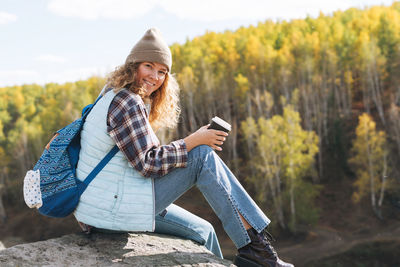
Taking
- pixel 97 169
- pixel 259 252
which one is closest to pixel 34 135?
pixel 97 169

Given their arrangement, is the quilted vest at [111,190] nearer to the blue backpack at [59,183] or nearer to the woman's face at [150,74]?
the blue backpack at [59,183]

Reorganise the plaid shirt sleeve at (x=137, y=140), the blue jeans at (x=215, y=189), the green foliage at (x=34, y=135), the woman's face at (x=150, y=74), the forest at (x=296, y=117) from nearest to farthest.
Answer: the plaid shirt sleeve at (x=137, y=140), the blue jeans at (x=215, y=189), the woman's face at (x=150, y=74), the forest at (x=296, y=117), the green foliage at (x=34, y=135)

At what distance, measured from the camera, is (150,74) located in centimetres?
279

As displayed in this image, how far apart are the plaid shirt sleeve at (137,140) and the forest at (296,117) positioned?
21.5m

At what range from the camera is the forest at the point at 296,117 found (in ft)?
80.2

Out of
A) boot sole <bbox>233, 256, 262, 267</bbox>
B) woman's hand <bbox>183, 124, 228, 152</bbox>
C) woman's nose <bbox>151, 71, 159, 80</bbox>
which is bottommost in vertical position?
boot sole <bbox>233, 256, 262, 267</bbox>

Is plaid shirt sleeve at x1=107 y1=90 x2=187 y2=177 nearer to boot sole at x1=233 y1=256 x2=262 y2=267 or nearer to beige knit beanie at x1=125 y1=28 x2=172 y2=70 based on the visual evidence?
beige knit beanie at x1=125 y1=28 x2=172 y2=70

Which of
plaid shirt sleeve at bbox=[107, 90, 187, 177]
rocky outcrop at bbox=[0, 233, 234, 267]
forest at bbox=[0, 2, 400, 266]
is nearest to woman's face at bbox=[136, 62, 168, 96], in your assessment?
plaid shirt sleeve at bbox=[107, 90, 187, 177]

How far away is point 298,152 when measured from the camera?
79.4ft

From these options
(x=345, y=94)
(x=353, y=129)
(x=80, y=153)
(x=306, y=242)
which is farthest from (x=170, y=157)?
(x=345, y=94)

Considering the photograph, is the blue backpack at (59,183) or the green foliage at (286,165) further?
the green foliage at (286,165)

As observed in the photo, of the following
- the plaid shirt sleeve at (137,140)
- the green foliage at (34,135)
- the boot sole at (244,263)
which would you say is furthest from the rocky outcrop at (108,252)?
the green foliage at (34,135)

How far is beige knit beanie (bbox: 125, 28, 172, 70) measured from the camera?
270cm

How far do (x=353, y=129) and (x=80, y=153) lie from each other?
31.8m
